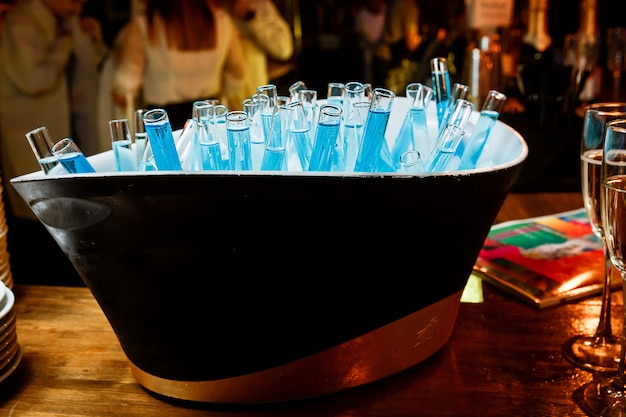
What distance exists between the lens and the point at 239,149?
667mm

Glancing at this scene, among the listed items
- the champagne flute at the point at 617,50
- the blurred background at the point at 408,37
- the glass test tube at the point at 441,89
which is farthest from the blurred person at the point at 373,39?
the glass test tube at the point at 441,89

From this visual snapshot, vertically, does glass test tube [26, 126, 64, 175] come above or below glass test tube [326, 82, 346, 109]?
below

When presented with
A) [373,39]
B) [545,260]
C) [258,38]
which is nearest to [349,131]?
[545,260]

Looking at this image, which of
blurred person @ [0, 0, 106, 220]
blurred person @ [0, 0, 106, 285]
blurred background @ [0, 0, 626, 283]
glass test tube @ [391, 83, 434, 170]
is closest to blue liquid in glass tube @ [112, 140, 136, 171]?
glass test tube @ [391, 83, 434, 170]

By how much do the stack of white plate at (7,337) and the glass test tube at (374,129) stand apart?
431mm

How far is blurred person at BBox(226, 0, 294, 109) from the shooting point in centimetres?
279

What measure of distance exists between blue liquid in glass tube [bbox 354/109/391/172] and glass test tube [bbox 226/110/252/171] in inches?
4.8

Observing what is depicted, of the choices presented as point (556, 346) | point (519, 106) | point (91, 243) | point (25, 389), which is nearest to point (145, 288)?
point (91, 243)

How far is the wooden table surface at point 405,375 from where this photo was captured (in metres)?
0.68

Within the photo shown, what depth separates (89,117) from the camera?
9.71ft

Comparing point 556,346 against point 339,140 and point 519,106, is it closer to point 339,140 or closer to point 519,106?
point 339,140

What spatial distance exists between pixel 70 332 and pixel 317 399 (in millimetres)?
361

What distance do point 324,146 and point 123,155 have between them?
24cm

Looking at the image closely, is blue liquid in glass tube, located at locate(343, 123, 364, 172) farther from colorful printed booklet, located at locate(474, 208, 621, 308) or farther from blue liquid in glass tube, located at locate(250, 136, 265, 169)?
colorful printed booklet, located at locate(474, 208, 621, 308)
